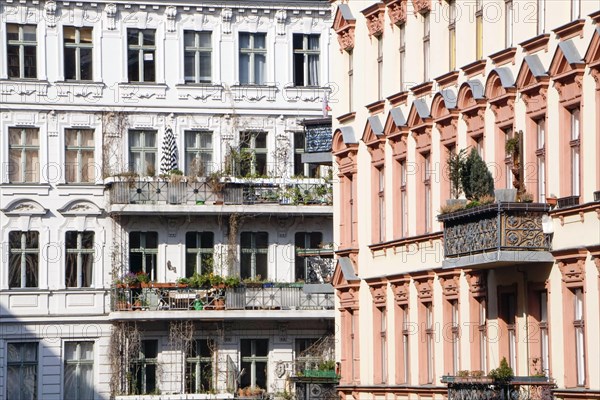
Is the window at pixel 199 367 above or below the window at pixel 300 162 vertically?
below

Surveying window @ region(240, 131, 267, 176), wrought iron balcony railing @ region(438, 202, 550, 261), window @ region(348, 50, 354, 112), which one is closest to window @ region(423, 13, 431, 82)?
window @ region(348, 50, 354, 112)

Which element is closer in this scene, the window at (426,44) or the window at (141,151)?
the window at (426,44)

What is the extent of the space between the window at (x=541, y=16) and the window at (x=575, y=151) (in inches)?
74.2

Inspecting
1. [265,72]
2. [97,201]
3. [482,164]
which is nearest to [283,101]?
[265,72]

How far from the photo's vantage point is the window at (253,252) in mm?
65625

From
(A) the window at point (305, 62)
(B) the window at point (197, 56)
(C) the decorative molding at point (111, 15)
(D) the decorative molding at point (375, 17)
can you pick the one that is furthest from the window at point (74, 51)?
(D) the decorative molding at point (375, 17)

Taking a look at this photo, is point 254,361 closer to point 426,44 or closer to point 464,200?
point 426,44

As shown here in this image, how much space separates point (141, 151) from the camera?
213 ft

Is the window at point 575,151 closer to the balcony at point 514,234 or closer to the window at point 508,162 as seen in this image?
the balcony at point 514,234

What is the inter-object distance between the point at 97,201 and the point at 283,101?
7321mm

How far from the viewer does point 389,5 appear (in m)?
46.7

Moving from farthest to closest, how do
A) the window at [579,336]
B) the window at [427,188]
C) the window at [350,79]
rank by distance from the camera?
1. the window at [350,79]
2. the window at [427,188]
3. the window at [579,336]

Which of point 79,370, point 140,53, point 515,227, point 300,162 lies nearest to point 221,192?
point 300,162

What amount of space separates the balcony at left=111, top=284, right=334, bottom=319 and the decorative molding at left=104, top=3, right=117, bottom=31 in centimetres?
885
